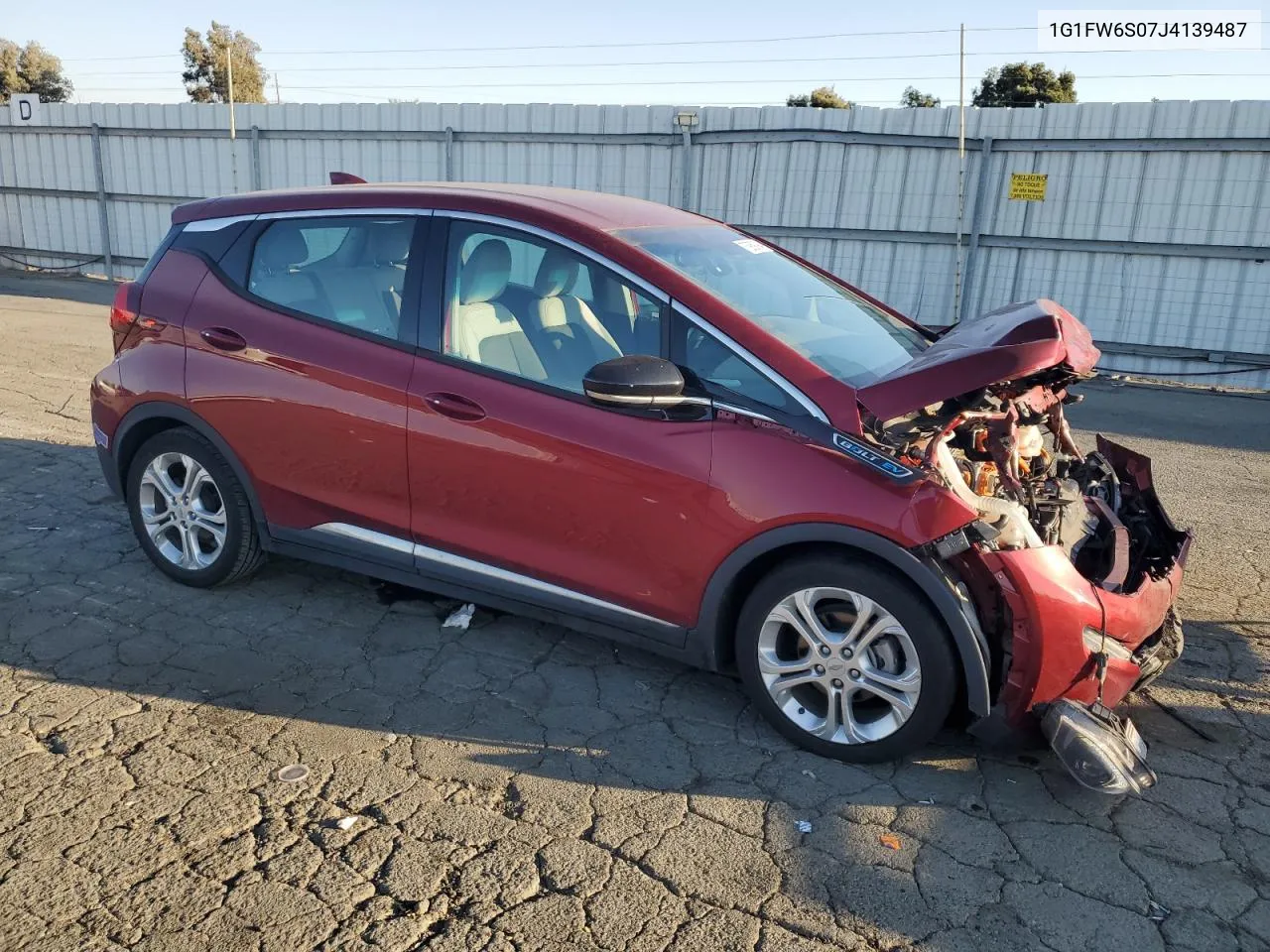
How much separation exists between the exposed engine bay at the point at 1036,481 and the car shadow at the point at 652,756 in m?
0.64

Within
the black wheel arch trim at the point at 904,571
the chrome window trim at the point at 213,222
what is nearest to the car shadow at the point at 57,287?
the chrome window trim at the point at 213,222

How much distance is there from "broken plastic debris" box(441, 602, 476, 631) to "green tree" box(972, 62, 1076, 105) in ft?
103

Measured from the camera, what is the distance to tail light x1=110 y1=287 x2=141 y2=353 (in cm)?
441

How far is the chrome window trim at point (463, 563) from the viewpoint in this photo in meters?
3.50

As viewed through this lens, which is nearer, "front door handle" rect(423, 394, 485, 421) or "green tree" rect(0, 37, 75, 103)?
"front door handle" rect(423, 394, 485, 421)

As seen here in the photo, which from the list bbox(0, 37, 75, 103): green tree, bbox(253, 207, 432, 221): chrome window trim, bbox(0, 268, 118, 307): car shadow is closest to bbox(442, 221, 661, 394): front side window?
bbox(253, 207, 432, 221): chrome window trim

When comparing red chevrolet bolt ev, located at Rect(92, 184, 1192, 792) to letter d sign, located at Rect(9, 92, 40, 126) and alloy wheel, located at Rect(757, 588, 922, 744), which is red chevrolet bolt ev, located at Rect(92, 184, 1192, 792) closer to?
alloy wheel, located at Rect(757, 588, 922, 744)

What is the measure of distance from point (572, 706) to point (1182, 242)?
409 inches

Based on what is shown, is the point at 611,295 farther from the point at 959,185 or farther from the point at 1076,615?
the point at 959,185

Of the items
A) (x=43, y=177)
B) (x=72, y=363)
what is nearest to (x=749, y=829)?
(x=72, y=363)

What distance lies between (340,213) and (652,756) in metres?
2.53

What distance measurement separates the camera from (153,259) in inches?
175

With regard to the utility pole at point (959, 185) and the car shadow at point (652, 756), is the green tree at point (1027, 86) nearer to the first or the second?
the utility pole at point (959, 185)

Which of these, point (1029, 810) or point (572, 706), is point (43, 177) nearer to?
point (572, 706)
